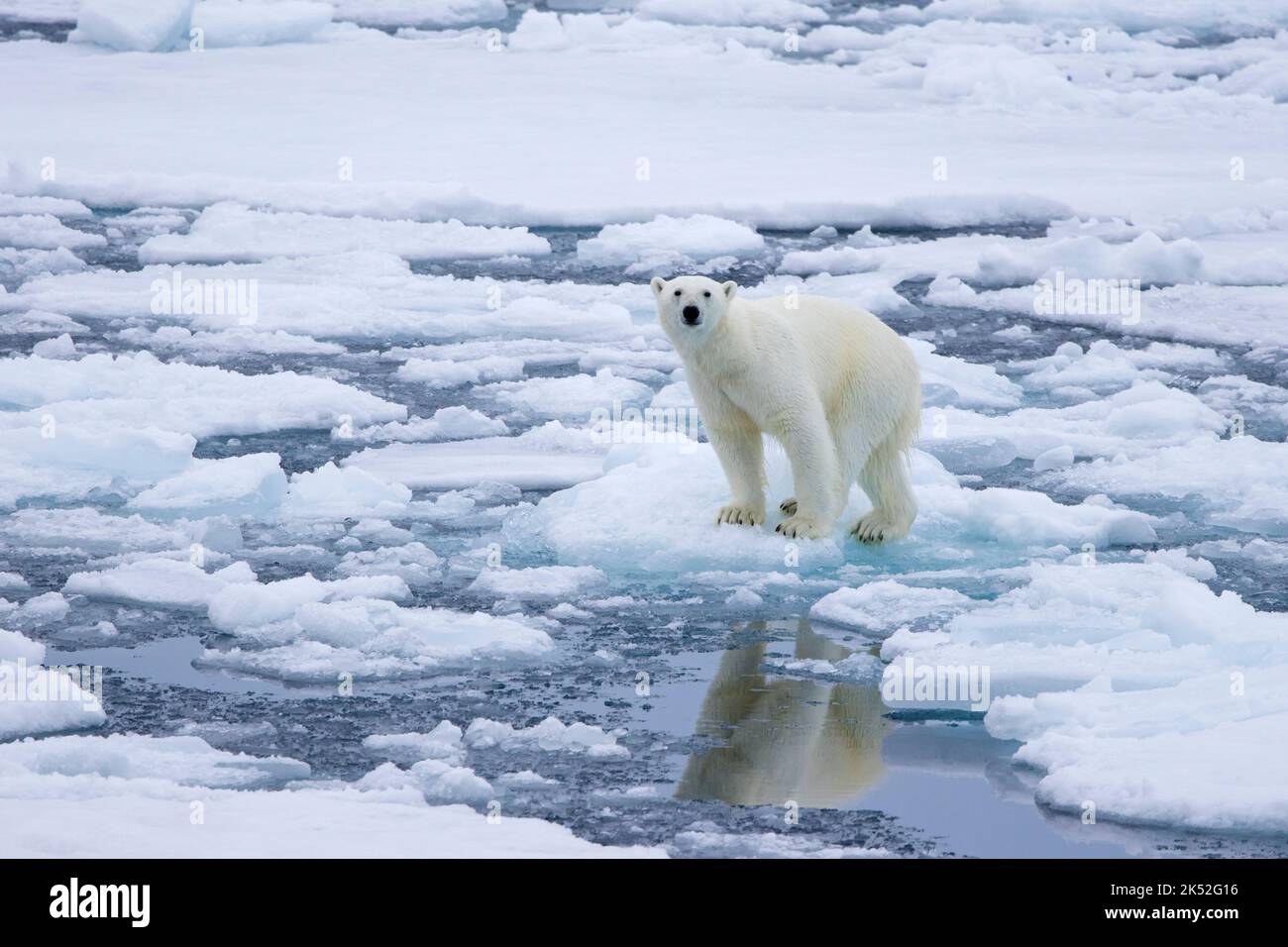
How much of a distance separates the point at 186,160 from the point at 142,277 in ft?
9.61

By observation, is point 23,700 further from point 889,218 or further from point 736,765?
point 889,218

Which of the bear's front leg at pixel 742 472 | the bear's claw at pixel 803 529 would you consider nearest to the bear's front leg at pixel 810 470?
the bear's claw at pixel 803 529

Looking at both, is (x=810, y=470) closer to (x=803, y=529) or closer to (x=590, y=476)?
(x=803, y=529)

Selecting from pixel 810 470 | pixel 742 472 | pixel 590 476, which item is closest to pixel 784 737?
pixel 810 470

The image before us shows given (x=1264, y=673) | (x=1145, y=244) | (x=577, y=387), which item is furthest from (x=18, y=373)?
(x=1145, y=244)

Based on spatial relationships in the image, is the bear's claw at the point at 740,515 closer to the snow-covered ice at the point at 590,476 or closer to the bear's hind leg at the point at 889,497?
→ the snow-covered ice at the point at 590,476

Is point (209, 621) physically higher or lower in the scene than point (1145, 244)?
lower

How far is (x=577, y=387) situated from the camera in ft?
23.7

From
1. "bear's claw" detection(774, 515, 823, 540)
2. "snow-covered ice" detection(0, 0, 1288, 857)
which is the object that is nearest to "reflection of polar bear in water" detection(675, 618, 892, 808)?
"snow-covered ice" detection(0, 0, 1288, 857)

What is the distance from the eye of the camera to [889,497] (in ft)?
17.5

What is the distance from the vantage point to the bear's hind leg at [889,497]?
5320 mm

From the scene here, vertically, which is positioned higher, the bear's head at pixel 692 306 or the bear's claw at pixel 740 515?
the bear's head at pixel 692 306

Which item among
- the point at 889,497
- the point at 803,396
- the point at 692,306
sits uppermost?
the point at 692,306

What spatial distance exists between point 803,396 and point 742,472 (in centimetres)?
34
